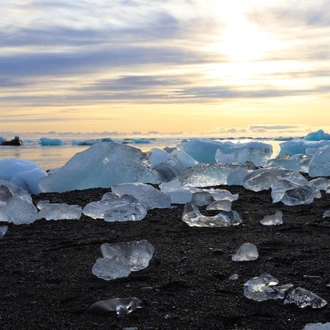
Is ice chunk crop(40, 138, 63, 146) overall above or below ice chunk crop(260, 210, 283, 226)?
below

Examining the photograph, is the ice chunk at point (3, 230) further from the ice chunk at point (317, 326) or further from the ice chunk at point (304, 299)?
the ice chunk at point (317, 326)

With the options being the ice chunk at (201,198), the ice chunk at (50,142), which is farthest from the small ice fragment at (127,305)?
the ice chunk at (50,142)

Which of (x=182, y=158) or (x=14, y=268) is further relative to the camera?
(x=182, y=158)

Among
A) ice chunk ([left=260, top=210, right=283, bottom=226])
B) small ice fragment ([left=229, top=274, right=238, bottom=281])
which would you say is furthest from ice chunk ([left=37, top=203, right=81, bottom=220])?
small ice fragment ([left=229, top=274, right=238, bottom=281])

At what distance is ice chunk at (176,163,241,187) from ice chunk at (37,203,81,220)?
7.55ft

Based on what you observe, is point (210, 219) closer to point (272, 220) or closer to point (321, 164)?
point (272, 220)

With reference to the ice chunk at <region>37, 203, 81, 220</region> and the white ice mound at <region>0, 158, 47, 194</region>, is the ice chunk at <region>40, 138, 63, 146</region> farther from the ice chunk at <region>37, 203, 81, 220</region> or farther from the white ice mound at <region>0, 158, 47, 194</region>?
the ice chunk at <region>37, 203, 81, 220</region>

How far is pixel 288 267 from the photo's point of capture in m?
2.33

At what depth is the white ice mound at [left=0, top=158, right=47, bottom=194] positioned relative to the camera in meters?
5.86

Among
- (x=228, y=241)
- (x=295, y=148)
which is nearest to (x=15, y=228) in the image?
(x=228, y=241)

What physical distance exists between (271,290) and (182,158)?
5752 millimetres

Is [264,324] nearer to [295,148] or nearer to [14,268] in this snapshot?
[14,268]

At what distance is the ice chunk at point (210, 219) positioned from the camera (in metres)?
3.30

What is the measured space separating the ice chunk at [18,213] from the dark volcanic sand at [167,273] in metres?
0.09
